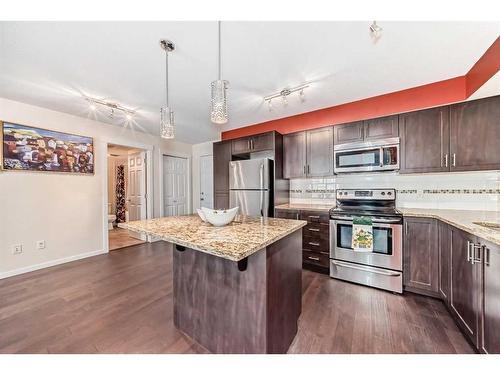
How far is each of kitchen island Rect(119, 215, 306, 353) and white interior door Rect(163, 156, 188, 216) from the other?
3552mm

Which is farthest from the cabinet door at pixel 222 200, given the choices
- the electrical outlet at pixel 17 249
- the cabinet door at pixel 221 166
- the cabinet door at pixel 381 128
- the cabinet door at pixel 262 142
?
the electrical outlet at pixel 17 249

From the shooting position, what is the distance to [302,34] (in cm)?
158

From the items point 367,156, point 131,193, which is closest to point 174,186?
point 131,193

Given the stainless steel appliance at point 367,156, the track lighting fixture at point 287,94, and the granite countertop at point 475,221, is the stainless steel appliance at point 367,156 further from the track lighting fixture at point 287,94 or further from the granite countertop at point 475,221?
the track lighting fixture at point 287,94

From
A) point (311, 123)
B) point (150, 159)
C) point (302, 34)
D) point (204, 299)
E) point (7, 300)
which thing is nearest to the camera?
point (204, 299)

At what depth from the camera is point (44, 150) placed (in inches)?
115

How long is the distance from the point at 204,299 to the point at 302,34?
2135 millimetres

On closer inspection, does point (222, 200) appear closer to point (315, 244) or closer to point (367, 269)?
point (315, 244)

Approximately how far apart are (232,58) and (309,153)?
5.84 ft

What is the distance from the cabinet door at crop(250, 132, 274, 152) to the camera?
10.8 feet
